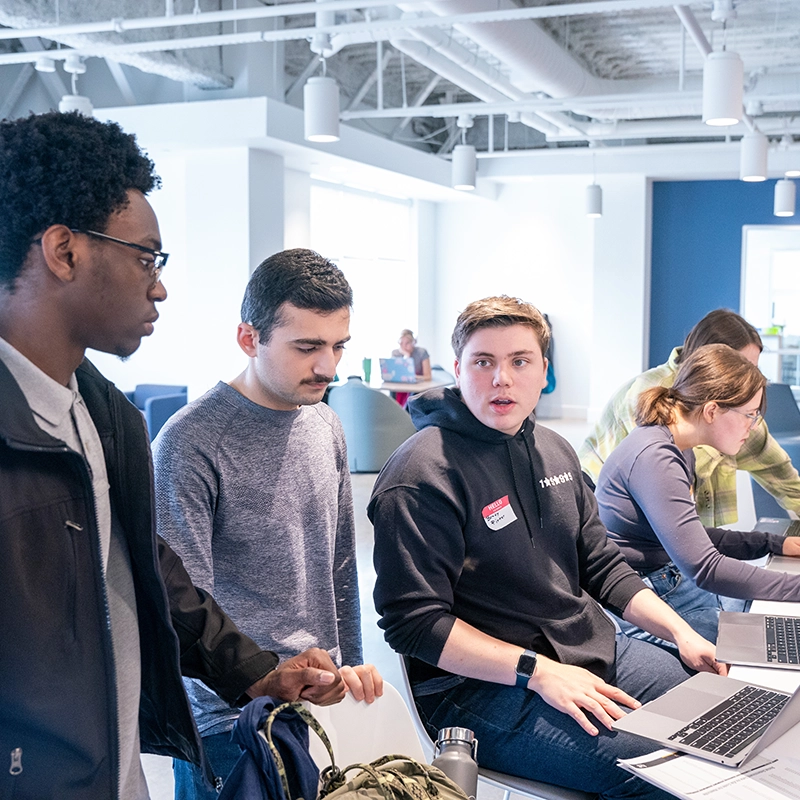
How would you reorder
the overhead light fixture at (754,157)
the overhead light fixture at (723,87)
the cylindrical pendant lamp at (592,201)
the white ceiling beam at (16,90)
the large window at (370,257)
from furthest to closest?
the large window at (370,257) < the cylindrical pendant lamp at (592,201) < the white ceiling beam at (16,90) < the overhead light fixture at (754,157) < the overhead light fixture at (723,87)

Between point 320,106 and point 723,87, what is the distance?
2.39 m

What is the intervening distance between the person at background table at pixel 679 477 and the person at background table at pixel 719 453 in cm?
28

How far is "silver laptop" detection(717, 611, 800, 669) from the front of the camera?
1875 mm

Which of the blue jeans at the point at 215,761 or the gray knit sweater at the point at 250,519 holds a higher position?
the gray knit sweater at the point at 250,519

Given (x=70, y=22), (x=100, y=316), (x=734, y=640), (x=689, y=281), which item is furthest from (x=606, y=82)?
(x=100, y=316)

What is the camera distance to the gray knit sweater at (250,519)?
1.62 meters

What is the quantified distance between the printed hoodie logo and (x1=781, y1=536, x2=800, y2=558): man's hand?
43.2 inches

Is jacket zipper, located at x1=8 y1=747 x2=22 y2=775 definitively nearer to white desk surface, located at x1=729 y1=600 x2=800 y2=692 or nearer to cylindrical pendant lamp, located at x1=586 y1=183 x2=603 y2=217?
white desk surface, located at x1=729 y1=600 x2=800 y2=692

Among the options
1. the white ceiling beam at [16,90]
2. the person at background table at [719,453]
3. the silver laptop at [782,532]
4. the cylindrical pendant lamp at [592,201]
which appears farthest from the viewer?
the cylindrical pendant lamp at [592,201]

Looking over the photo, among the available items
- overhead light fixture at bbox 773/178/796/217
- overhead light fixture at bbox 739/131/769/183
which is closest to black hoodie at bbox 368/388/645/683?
overhead light fixture at bbox 739/131/769/183

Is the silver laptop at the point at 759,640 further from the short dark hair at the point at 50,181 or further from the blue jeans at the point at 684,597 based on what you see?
the short dark hair at the point at 50,181

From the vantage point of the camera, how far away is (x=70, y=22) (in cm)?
622

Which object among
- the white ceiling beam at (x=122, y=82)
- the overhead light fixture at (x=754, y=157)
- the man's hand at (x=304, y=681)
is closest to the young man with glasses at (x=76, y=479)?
the man's hand at (x=304, y=681)

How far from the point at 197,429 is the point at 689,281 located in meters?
11.5
